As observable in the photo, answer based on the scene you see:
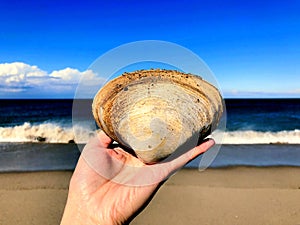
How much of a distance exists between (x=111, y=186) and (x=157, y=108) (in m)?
0.65

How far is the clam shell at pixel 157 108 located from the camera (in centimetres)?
228

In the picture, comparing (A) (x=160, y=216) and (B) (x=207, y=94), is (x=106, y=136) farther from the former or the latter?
(A) (x=160, y=216)

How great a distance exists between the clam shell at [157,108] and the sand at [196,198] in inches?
120

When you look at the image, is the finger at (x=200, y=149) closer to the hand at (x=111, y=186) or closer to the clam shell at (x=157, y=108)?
the hand at (x=111, y=186)

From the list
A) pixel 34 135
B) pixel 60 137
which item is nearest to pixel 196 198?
pixel 60 137

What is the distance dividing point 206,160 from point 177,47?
1.13 metres

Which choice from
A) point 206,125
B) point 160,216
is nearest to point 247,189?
point 160,216

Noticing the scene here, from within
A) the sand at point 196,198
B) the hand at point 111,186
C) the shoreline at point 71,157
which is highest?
the hand at point 111,186

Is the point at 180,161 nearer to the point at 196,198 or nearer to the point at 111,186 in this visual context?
the point at 111,186

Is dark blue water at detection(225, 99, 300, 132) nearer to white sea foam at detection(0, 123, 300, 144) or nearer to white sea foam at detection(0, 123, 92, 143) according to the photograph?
white sea foam at detection(0, 123, 300, 144)

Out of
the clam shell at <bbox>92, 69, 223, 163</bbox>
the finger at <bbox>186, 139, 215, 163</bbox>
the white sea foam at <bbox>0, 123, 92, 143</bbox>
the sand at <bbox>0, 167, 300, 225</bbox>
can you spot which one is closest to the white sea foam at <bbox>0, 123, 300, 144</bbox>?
the white sea foam at <bbox>0, 123, 92, 143</bbox>

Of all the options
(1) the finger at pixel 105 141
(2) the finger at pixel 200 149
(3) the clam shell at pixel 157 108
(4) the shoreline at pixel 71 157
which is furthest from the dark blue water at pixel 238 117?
(2) the finger at pixel 200 149

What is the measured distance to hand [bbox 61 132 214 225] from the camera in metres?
2.10

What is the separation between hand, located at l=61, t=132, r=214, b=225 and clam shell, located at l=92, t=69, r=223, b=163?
0.15 meters
